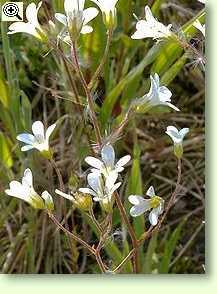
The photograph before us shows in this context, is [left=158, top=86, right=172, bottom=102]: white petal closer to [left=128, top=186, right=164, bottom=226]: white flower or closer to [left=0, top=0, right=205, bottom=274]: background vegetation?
[left=0, top=0, right=205, bottom=274]: background vegetation

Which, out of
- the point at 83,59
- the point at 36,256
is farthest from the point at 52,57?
the point at 36,256

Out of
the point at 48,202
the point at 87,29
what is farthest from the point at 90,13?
the point at 48,202

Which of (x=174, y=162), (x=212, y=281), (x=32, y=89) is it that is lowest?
(x=212, y=281)

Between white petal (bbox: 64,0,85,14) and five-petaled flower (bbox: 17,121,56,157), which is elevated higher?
white petal (bbox: 64,0,85,14)

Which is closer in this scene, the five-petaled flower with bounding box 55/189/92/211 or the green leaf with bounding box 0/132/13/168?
the five-petaled flower with bounding box 55/189/92/211

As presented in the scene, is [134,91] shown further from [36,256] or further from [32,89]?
[36,256]

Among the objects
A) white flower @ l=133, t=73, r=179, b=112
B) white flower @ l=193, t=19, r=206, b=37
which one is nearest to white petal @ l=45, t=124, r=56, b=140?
white flower @ l=133, t=73, r=179, b=112
